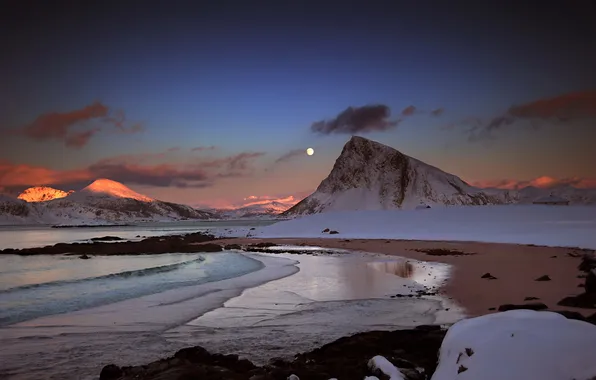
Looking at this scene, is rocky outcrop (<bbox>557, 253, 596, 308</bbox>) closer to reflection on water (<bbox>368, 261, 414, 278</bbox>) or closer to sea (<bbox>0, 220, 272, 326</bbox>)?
reflection on water (<bbox>368, 261, 414, 278</bbox>)

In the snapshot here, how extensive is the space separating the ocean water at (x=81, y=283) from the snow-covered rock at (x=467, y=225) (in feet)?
83.1

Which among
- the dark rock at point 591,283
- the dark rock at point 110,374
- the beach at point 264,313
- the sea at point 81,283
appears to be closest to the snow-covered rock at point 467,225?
the beach at point 264,313

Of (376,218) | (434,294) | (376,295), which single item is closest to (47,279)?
(376,295)

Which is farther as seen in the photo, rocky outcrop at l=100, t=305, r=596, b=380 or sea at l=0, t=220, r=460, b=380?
sea at l=0, t=220, r=460, b=380

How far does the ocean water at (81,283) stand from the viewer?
13945 mm

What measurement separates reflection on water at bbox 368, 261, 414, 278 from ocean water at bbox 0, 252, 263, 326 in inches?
267

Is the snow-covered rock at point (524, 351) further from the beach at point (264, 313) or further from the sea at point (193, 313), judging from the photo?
the sea at point (193, 313)

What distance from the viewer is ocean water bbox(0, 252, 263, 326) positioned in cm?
1394

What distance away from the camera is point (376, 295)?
14023 mm

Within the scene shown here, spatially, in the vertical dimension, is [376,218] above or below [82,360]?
above

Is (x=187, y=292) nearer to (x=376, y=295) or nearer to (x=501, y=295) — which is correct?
(x=376, y=295)

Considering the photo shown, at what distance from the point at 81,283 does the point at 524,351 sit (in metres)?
19.9

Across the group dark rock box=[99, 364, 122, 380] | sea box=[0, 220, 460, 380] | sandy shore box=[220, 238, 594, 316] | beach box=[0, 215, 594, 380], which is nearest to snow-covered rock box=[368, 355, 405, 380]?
beach box=[0, 215, 594, 380]

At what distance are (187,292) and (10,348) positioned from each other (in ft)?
25.0
